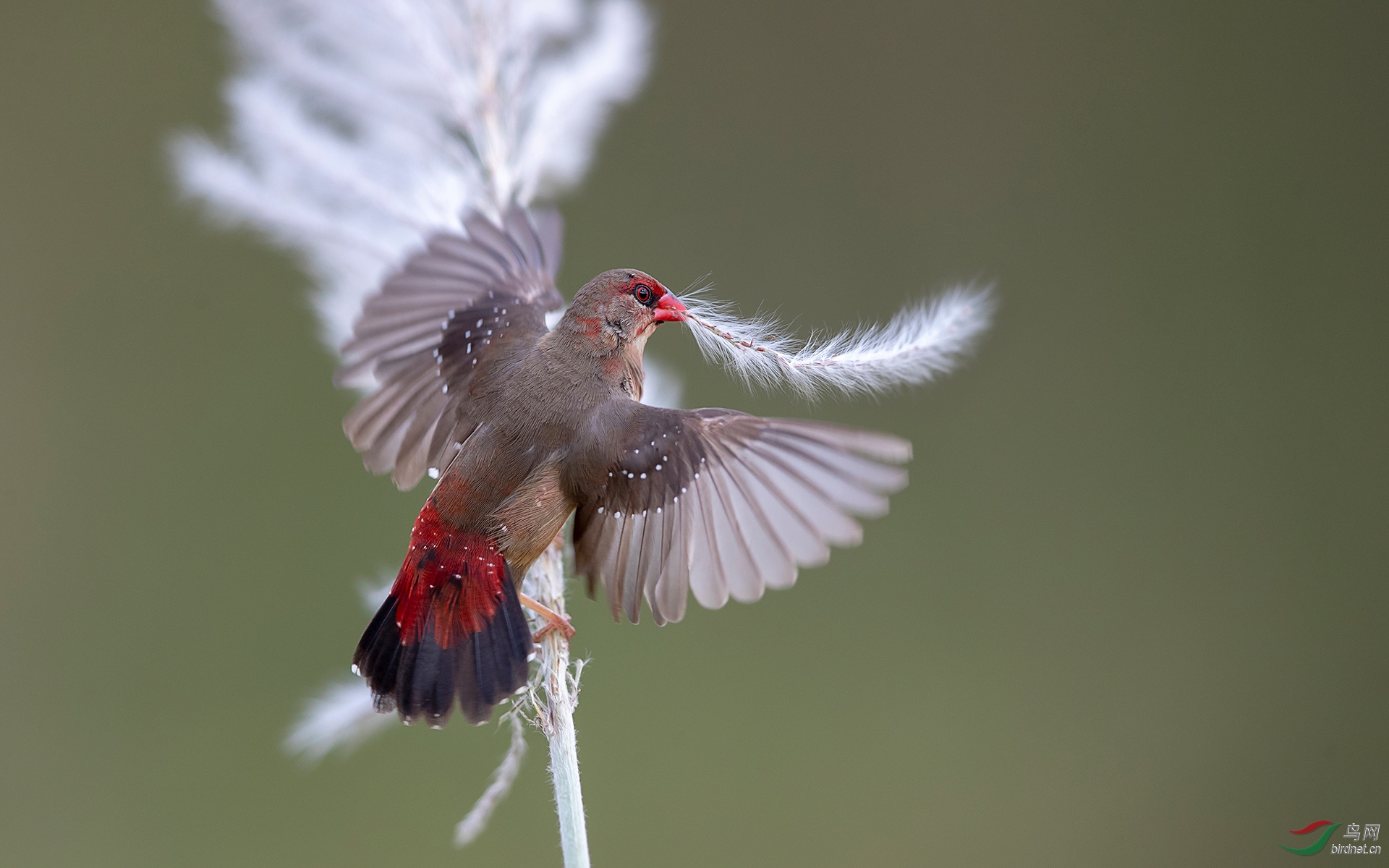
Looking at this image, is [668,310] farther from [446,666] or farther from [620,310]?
[446,666]

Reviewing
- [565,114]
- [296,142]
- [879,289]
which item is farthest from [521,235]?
[879,289]

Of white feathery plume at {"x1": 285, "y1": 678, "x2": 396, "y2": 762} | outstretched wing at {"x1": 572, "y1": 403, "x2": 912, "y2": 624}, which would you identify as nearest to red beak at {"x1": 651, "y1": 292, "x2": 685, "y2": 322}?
outstretched wing at {"x1": 572, "y1": 403, "x2": 912, "y2": 624}

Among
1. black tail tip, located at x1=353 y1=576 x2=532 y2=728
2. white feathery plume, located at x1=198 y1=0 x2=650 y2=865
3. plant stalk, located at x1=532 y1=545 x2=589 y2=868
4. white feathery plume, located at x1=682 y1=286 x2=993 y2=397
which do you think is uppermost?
white feathery plume, located at x1=198 y1=0 x2=650 y2=865

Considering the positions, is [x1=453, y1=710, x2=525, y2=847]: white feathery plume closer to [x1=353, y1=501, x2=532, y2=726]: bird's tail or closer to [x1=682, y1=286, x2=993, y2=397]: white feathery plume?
[x1=353, y1=501, x2=532, y2=726]: bird's tail

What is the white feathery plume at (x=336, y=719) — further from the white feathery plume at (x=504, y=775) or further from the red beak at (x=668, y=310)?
the red beak at (x=668, y=310)

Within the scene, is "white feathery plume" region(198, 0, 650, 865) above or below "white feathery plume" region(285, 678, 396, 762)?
above

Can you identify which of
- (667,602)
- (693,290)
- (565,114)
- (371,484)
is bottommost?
(667,602)

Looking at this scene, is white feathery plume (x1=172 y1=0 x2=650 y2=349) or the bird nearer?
the bird

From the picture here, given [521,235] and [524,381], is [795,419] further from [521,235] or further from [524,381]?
[521,235]
